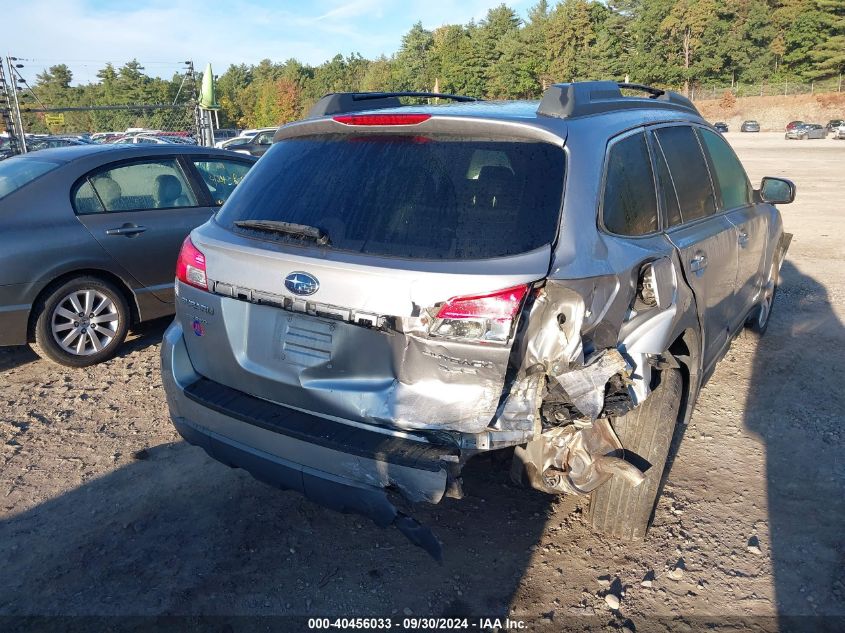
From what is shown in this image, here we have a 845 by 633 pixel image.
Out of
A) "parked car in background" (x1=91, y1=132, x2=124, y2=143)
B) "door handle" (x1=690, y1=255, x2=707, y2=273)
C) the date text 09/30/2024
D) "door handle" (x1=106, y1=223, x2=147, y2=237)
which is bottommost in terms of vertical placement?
the date text 09/30/2024

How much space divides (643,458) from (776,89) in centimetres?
7933

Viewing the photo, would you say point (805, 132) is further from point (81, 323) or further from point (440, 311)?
point (440, 311)

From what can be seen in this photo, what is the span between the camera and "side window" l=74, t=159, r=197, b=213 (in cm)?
519

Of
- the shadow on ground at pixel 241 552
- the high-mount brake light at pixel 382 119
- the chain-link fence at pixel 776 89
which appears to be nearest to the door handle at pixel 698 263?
the shadow on ground at pixel 241 552

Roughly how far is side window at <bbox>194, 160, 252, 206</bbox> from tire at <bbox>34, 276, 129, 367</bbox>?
128 cm

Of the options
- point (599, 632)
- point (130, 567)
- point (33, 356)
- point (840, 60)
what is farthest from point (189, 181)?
point (840, 60)

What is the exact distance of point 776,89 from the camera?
68938 mm

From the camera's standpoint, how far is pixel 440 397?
2.27 metres

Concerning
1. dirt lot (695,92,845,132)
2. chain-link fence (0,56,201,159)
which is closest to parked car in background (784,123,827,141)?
dirt lot (695,92,845,132)

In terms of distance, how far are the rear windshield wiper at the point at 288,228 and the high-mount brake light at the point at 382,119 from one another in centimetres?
53

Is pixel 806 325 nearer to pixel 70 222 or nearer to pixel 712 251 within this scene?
pixel 712 251

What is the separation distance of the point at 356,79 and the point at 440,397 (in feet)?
328

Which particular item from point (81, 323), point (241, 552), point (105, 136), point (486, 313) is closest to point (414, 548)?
point (241, 552)

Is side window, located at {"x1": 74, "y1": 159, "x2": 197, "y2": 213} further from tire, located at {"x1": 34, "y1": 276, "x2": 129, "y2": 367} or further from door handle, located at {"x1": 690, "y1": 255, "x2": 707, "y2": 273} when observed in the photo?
door handle, located at {"x1": 690, "y1": 255, "x2": 707, "y2": 273}
